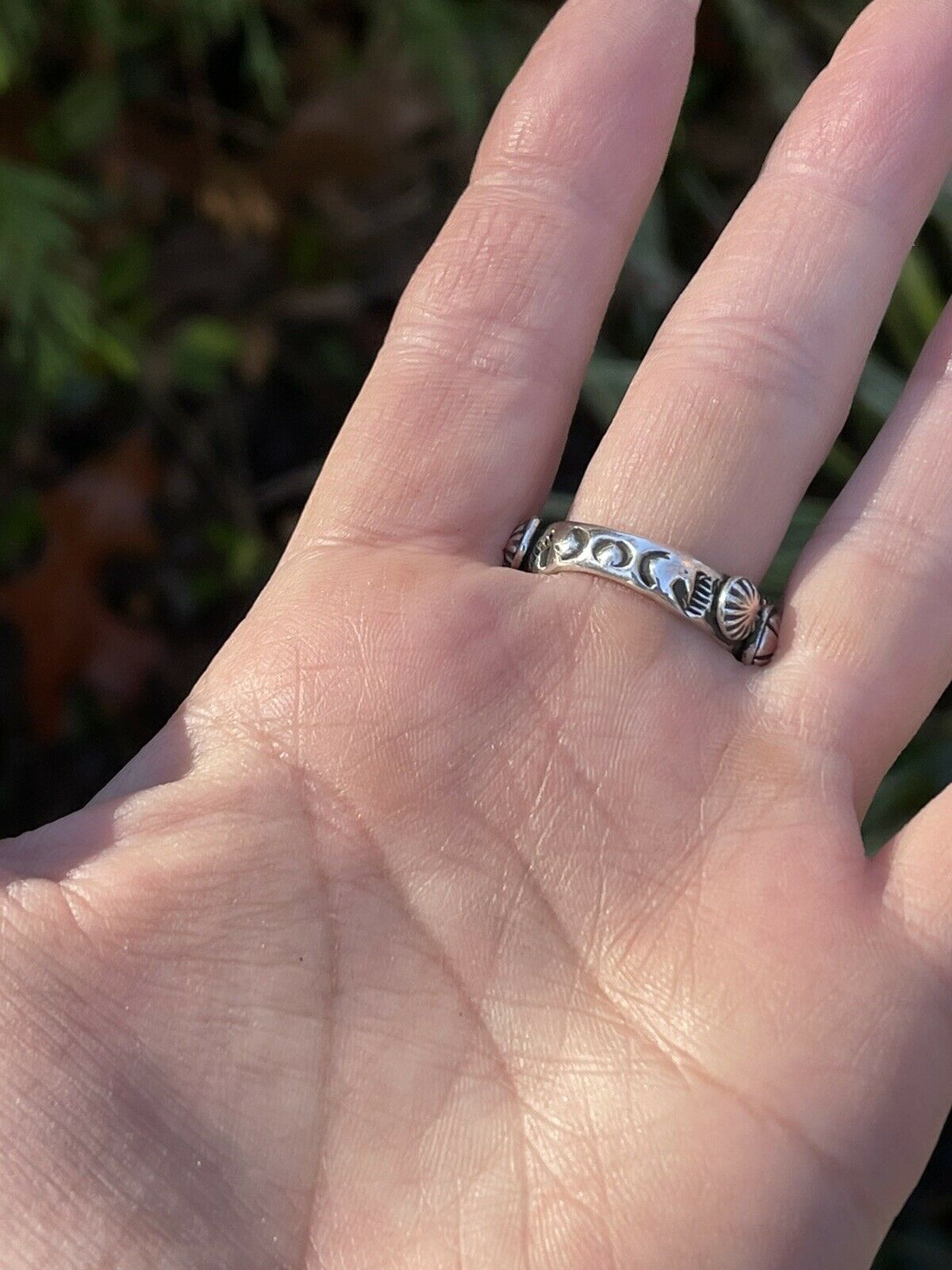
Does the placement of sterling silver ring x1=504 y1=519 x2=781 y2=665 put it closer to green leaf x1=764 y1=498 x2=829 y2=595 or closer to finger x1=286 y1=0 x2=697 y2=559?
finger x1=286 y1=0 x2=697 y2=559

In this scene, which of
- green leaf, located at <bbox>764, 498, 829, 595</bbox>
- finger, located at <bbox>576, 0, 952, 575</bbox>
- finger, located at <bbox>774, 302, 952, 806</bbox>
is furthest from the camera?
green leaf, located at <bbox>764, 498, 829, 595</bbox>

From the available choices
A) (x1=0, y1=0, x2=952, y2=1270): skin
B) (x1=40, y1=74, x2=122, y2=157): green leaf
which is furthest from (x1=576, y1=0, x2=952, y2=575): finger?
(x1=40, y1=74, x2=122, y2=157): green leaf

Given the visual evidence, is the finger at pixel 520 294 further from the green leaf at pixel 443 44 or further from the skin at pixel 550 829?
the green leaf at pixel 443 44

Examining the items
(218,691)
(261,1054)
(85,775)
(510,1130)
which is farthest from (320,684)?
(85,775)

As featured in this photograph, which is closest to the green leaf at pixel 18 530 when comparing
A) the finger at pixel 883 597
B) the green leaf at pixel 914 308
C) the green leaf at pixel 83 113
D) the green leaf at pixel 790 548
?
the green leaf at pixel 83 113

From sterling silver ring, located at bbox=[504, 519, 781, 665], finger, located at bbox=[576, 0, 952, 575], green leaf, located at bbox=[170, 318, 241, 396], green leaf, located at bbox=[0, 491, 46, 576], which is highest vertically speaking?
finger, located at bbox=[576, 0, 952, 575]
